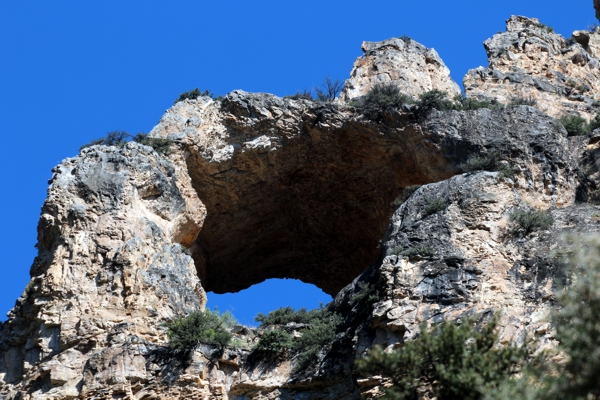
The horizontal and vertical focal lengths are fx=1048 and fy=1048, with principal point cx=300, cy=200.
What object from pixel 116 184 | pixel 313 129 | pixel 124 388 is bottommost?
pixel 124 388

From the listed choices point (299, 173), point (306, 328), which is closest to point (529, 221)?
point (306, 328)

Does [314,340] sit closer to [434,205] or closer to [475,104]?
[434,205]

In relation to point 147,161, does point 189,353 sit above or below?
below

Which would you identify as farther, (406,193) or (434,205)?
(406,193)

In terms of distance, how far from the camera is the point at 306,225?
2481cm

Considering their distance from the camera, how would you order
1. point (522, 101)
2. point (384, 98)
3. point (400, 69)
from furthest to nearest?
point (400, 69) < point (522, 101) < point (384, 98)

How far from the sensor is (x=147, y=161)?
2056 centimetres

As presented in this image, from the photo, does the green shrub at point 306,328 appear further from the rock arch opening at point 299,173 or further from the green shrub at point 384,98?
the green shrub at point 384,98

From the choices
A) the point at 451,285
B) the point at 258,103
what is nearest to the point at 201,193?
the point at 258,103

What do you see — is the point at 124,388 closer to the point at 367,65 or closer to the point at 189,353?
the point at 189,353

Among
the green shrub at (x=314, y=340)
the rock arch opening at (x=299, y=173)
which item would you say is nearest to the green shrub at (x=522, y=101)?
the rock arch opening at (x=299, y=173)

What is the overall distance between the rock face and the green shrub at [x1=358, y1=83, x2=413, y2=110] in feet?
7.15

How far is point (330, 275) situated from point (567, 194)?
7.92 meters

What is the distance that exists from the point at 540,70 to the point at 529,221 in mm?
7783
